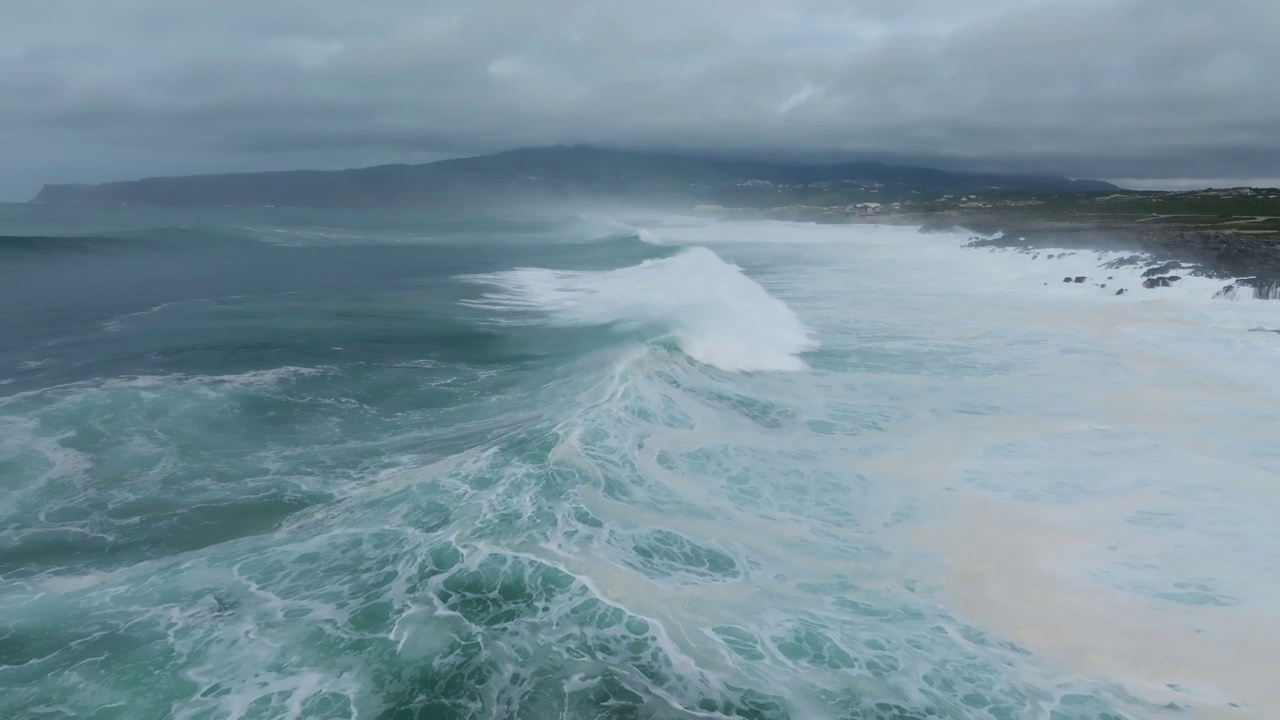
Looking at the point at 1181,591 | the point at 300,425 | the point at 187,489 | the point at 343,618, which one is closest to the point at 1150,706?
the point at 1181,591

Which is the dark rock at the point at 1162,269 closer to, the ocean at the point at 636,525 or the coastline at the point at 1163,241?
the coastline at the point at 1163,241

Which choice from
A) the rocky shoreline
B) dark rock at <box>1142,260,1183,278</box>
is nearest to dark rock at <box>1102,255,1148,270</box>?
the rocky shoreline

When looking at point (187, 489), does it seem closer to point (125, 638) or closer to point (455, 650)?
point (125, 638)

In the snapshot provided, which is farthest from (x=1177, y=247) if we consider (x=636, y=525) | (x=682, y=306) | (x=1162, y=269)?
(x=636, y=525)

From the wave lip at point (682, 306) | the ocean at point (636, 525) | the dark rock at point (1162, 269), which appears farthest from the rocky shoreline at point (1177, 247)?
the wave lip at point (682, 306)

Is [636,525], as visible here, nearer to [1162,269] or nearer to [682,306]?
[682,306]

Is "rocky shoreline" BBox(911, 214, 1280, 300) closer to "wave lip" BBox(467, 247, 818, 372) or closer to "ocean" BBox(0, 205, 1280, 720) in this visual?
"ocean" BBox(0, 205, 1280, 720)

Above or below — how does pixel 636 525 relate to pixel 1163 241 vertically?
below
